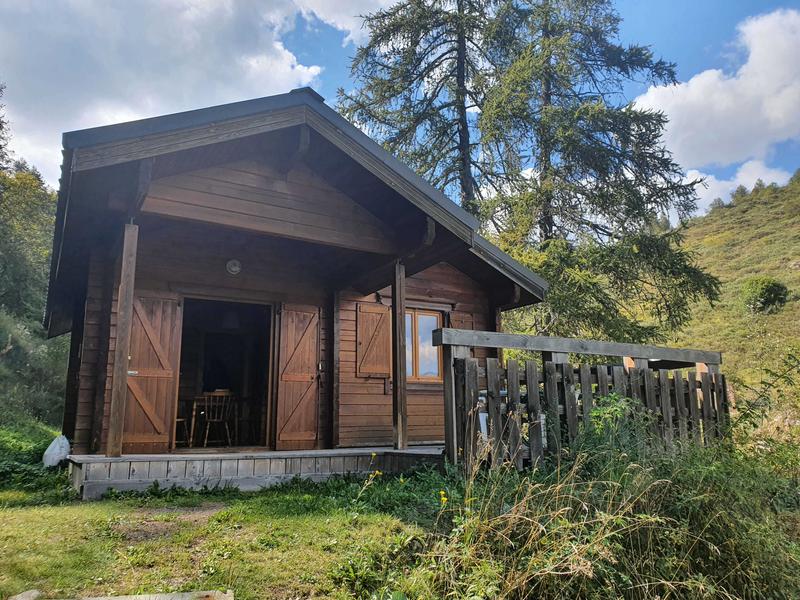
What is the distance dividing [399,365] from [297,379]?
1.83 metres

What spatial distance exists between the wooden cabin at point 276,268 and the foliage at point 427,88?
739 cm

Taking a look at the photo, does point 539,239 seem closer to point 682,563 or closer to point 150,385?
point 150,385

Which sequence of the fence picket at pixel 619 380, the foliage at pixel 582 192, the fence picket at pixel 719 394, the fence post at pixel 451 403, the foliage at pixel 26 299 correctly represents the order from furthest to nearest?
1. the foliage at pixel 26 299
2. the foliage at pixel 582 192
3. the fence picket at pixel 719 394
4. the fence picket at pixel 619 380
5. the fence post at pixel 451 403

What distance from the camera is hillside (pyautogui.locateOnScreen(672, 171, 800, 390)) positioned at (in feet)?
61.7

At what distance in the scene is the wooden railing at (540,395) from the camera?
4.91 metres

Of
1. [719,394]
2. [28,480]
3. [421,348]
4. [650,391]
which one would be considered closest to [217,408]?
[421,348]

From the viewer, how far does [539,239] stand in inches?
587

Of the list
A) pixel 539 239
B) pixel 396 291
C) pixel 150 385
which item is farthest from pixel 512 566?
pixel 539 239

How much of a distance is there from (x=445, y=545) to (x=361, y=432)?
5093mm

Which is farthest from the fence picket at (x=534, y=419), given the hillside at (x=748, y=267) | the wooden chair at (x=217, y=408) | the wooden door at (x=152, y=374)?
the hillside at (x=748, y=267)

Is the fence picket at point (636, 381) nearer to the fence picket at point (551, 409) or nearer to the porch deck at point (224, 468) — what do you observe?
the fence picket at point (551, 409)

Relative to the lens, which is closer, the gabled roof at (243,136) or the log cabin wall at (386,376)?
the gabled roof at (243,136)

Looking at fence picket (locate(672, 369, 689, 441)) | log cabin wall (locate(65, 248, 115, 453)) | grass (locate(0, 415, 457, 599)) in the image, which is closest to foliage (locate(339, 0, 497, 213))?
log cabin wall (locate(65, 248, 115, 453))

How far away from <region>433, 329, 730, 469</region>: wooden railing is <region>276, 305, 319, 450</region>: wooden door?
3334 mm
